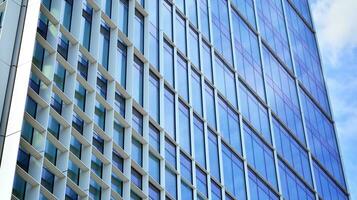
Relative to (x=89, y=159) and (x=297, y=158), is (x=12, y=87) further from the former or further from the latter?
(x=297, y=158)

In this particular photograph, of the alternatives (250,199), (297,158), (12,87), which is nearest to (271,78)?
(297,158)

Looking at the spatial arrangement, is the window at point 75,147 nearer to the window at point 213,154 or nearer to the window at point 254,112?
the window at point 213,154

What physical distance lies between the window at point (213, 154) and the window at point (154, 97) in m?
5.38

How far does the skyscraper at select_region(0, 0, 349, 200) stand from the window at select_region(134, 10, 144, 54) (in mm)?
91

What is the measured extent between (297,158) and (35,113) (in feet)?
99.3

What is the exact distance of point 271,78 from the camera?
58.8 metres

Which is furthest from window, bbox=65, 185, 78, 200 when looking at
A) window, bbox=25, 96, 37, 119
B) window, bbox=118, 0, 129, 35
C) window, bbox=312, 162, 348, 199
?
window, bbox=312, 162, 348, 199

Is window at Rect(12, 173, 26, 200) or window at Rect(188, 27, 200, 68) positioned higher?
window at Rect(188, 27, 200, 68)

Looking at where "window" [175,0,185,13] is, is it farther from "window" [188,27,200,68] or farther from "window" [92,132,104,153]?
"window" [92,132,104,153]

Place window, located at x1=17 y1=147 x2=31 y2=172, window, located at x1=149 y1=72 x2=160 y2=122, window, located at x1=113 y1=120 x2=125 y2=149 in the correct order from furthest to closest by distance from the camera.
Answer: window, located at x1=149 y1=72 x2=160 y2=122
window, located at x1=113 y1=120 x2=125 y2=149
window, located at x1=17 y1=147 x2=31 y2=172

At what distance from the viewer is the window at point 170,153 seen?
40094 mm

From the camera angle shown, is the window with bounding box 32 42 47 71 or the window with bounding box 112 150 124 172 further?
the window with bounding box 112 150 124 172

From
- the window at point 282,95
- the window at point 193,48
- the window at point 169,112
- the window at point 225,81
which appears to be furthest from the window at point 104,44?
the window at point 282,95

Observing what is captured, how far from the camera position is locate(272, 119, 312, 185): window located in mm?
55719
